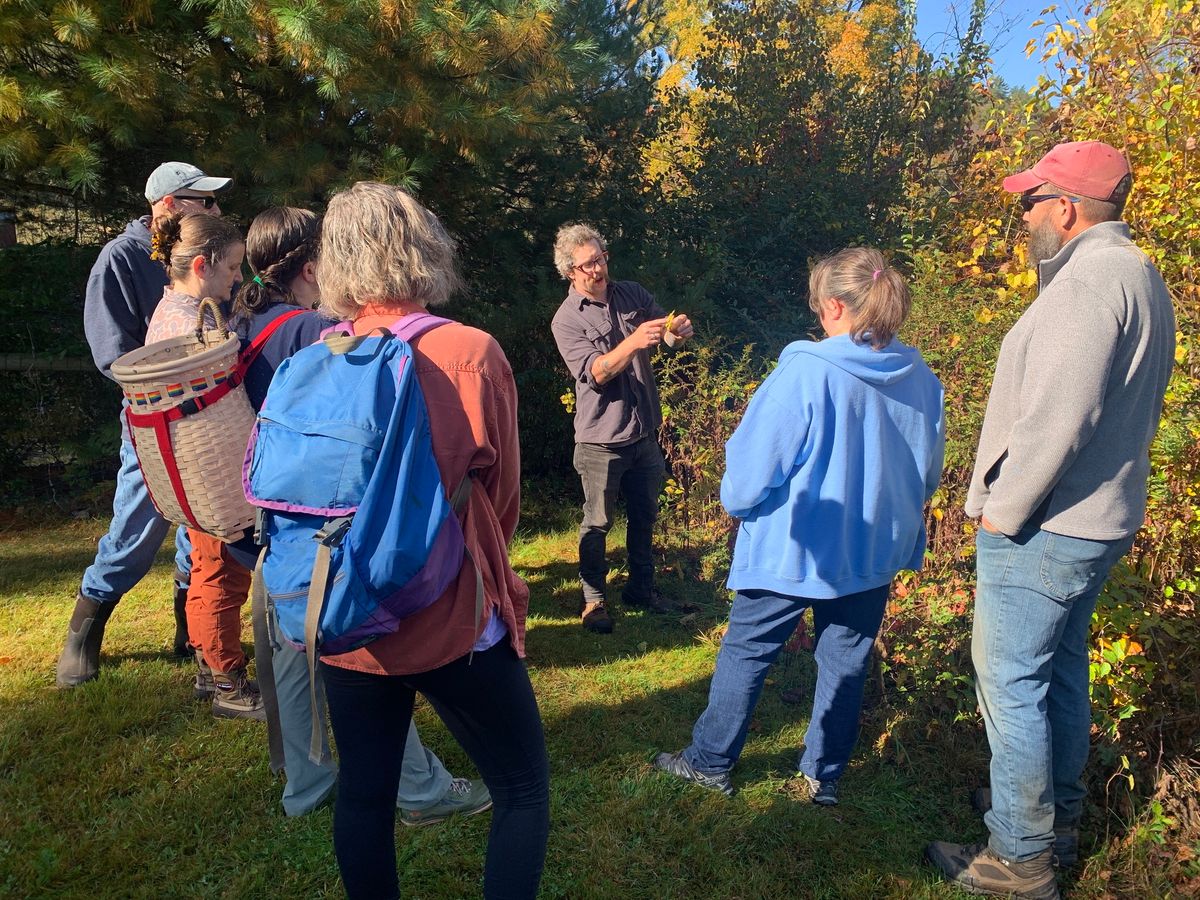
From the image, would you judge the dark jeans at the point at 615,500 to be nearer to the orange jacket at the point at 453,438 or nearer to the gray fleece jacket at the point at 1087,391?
the gray fleece jacket at the point at 1087,391

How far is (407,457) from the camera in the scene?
164 cm

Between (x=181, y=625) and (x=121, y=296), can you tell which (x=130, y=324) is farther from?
(x=181, y=625)

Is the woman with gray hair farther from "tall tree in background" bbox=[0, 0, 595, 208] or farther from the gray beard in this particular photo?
"tall tree in background" bbox=[0, 0, 595, 208]

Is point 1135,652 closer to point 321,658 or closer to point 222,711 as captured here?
point 321,658

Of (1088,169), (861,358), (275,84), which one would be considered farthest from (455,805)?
(275,84)

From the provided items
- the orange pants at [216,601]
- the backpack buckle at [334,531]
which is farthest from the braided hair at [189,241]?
the backpack buckle at [334,531]

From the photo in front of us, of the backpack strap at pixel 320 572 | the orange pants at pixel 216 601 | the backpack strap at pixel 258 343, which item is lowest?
the orange pants at pixel 216 601

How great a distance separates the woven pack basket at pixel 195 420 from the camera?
2354 millimetres

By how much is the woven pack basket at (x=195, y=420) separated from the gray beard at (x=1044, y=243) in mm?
2309

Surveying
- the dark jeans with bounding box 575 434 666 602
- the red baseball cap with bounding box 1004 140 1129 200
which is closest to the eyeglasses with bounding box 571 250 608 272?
the dark jeans with bounding box 575 434 666 602

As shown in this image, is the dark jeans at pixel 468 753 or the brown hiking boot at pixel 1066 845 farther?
the brown hiking boot at pixel 1066 845

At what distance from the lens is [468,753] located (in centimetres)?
187

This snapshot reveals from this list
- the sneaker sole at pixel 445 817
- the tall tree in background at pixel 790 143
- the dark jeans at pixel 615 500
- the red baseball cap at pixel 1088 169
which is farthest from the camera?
the tall tree in background at pixel 790 143

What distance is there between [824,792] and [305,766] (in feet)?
5.85
